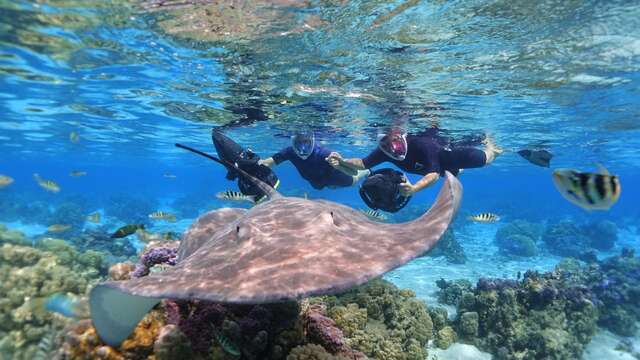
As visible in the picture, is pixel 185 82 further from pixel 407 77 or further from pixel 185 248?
pixel 185 248

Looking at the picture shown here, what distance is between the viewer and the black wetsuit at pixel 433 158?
37.9ft

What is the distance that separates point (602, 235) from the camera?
99.6 feet

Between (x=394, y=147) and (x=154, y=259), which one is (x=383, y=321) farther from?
(x=394, y=147)

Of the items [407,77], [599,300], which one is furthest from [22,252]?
[599,300]

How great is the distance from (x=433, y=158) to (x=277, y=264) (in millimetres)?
9399

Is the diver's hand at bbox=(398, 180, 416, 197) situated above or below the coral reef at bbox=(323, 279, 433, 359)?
above

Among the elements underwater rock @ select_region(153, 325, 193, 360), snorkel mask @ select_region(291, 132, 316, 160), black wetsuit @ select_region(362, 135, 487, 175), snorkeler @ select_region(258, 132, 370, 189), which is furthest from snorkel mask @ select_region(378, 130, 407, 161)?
underwater rock @ select_region(153, 325, 193, 360)

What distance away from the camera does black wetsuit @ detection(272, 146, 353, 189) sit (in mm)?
14797

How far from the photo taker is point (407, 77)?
1430cm

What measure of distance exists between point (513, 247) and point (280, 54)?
21.4m

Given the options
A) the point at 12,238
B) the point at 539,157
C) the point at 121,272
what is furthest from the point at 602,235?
the point at 12,238

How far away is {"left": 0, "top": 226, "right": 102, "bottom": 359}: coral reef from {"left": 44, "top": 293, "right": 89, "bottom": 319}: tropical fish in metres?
1.29

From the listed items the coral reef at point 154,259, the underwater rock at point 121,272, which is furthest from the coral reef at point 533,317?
the underwater rock at point 121,272

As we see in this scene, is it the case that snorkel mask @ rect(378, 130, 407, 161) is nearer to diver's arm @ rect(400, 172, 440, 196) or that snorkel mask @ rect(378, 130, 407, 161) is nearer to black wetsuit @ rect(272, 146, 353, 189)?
diver's arm @ rect(400, 172, 440, 196)
